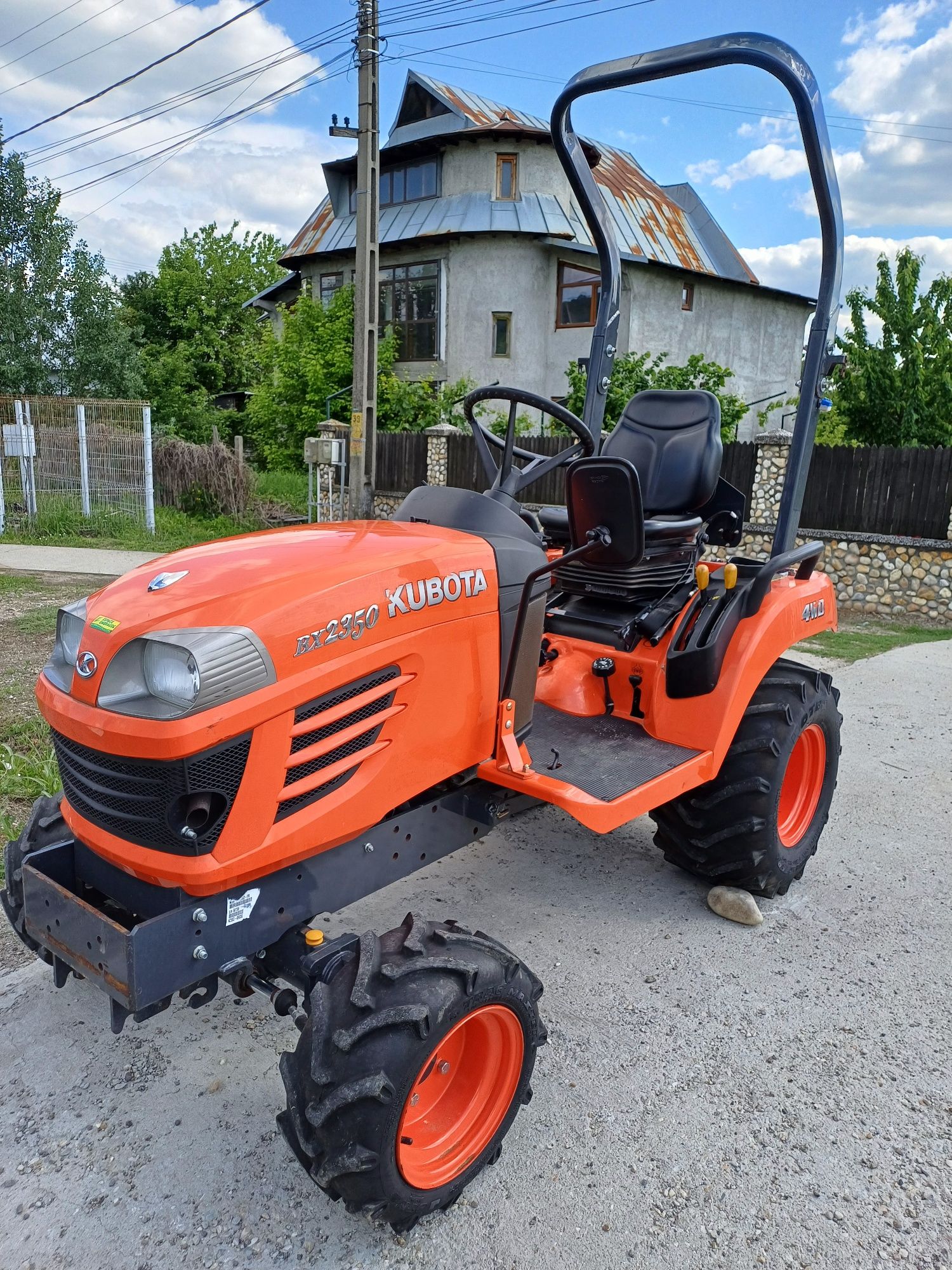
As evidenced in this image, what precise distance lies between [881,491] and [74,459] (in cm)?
1062

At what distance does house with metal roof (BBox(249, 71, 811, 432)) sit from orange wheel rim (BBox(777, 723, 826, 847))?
17031 mm

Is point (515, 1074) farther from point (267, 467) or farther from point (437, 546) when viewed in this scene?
point (267, 467)

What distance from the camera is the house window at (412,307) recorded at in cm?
2088

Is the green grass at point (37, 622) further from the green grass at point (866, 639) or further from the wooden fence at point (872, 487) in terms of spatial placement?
the green grass at point (866, 639)

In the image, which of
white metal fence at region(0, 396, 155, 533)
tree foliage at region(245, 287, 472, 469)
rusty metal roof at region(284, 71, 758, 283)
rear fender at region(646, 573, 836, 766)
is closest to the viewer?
rear fender at region(646, 573, 836, 766)

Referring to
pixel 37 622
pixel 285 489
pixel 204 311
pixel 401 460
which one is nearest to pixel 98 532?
pixel 401 460

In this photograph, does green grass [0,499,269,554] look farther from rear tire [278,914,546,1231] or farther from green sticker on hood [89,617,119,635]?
rear tire [278,914,546,1231]

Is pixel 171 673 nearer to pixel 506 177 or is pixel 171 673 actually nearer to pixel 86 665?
pixel 86 665

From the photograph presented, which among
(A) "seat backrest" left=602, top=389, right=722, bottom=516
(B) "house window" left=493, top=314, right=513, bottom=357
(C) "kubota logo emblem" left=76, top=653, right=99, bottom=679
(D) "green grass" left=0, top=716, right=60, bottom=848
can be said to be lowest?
(D) "green grass" left=0, top=716, right=60, bottom=848

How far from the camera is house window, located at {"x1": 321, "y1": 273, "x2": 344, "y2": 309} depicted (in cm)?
2231

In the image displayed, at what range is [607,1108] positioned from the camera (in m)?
2.37

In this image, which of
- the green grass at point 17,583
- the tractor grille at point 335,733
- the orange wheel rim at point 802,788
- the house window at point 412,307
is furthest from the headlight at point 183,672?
the house window at point 412,307

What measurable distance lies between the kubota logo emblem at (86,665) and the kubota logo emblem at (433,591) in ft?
2.10

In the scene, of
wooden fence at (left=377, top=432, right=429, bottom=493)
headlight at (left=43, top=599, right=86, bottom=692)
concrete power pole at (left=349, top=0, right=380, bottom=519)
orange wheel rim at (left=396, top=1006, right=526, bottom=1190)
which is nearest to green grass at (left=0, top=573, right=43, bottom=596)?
concrete power pole at (left=349, top=0, right=380, bottom=519)
